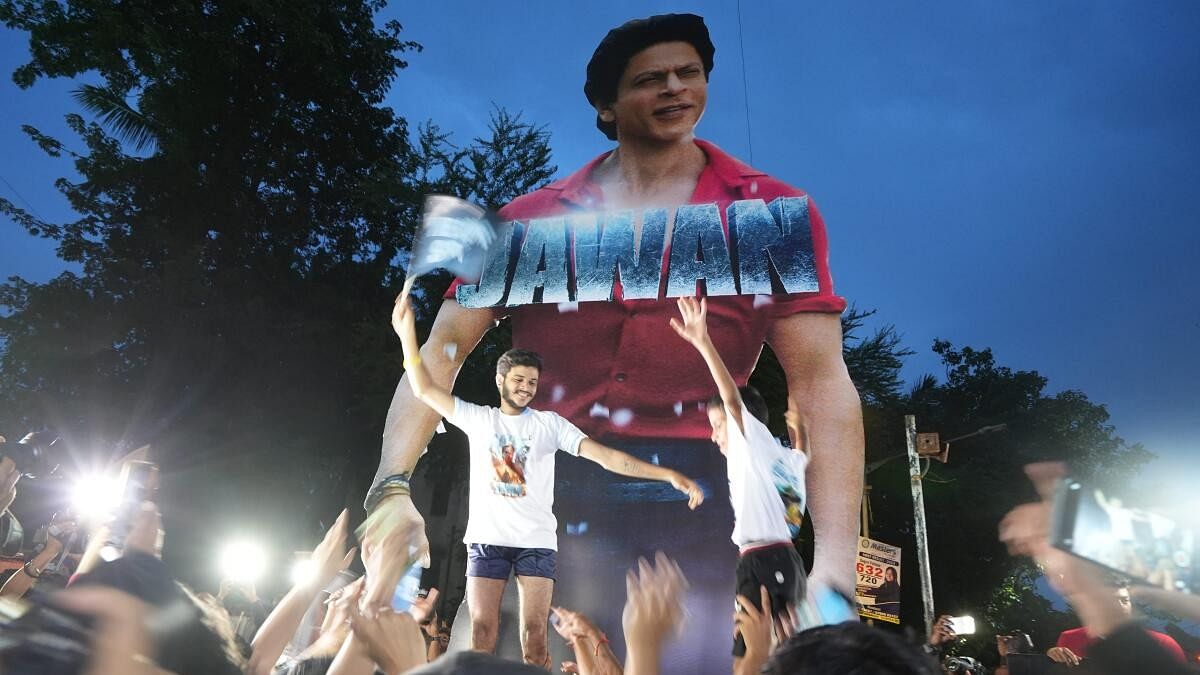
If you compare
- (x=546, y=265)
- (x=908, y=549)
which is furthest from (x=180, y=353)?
(x=908, y=549)

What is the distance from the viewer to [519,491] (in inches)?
217

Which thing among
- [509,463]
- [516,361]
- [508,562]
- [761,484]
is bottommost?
[508,562]

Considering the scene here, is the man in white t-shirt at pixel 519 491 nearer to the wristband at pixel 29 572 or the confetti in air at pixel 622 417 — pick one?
the confetti in air at pixel 622 417

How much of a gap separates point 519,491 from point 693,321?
5.95 ft

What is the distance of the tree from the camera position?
13578mm

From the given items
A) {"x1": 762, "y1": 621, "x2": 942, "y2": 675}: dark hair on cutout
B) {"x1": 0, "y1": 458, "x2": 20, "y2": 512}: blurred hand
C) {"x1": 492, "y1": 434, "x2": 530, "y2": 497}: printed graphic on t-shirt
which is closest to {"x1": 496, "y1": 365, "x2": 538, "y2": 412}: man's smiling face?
{"x1": 492, "y1": 434, "x2": 530, "y2": 497}: printed graphic on t-shirt

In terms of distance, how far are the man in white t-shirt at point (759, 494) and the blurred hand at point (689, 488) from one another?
24cm

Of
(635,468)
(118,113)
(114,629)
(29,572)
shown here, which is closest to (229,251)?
(118,113)

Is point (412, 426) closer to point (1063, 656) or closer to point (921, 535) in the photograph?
point (1063, 656)

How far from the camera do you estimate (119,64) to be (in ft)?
51.3

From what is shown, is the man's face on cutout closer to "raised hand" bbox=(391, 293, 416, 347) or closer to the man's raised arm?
the man's raised arm

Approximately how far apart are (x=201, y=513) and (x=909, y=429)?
12636 mm

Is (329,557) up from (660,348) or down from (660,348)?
down

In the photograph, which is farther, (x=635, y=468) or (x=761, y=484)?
(x=635, y=468)
